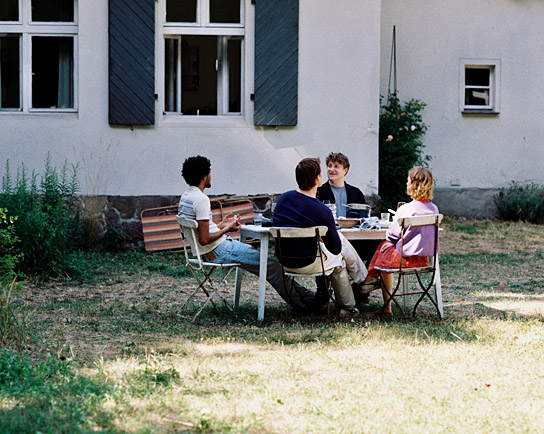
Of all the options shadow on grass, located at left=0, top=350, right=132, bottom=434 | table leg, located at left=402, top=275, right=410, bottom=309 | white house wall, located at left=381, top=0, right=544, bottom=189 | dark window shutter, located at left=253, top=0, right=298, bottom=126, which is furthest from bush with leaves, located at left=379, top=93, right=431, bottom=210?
shadow on grass, located at left=0, top=350, right=132, bottom=434

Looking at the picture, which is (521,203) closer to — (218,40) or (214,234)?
(218,40)

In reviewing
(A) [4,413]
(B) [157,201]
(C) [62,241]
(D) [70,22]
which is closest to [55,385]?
(A) [4,413]

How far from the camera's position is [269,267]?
700 centimetres

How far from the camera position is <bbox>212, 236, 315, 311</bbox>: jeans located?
691 centimetres

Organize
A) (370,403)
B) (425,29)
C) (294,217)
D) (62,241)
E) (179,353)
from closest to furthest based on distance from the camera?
(370,403) < (179,353) < (294,217) < (62,241) < (425,29)

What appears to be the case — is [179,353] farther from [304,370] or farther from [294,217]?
[294,217]

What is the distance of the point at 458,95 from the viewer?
46.3 feet

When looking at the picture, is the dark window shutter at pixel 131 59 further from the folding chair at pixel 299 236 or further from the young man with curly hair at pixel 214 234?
the folding chair at pixel 299 236

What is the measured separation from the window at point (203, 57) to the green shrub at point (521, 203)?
202 inches

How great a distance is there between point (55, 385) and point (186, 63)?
7.07 m

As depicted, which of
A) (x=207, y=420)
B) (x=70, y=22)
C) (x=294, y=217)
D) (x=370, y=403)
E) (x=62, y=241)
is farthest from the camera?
(x=70, y=22)

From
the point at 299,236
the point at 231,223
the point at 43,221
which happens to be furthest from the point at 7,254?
the point at 299,236

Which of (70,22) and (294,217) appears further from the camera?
(70,22)

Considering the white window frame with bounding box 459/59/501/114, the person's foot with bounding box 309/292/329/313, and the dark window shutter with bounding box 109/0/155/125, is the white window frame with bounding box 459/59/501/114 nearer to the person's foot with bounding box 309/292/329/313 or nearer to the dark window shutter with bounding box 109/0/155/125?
the dark window shutter with bounding box 109/0/155/125
